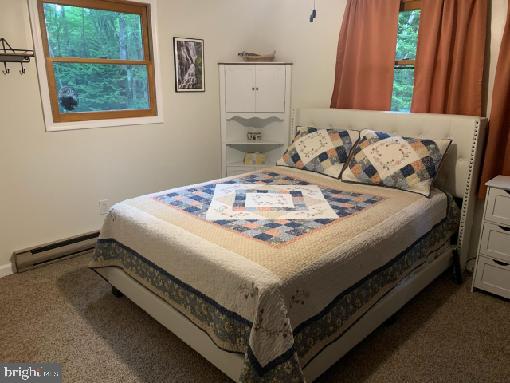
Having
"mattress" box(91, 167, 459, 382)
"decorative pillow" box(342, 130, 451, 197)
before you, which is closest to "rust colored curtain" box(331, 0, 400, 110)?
"decorative pillow" box(342, 130, 451, 197)

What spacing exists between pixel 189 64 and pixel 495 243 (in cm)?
283

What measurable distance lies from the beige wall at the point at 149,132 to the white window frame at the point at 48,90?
0.13 ft

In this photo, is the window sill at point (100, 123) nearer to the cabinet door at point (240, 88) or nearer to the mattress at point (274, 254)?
the cabinet door at point (240, 88)

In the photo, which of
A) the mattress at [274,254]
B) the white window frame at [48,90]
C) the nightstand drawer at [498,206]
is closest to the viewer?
the mattress at [274,254]

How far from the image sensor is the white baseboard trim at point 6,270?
8.93 feet

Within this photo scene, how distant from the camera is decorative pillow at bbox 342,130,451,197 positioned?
2510 mm

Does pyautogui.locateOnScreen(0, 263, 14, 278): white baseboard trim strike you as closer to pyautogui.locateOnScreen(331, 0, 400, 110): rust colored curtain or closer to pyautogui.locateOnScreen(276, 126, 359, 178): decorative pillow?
pyautogui.locateOnScreen(276, 126, 359, 178): decorative pillow

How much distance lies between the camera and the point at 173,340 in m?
2.09

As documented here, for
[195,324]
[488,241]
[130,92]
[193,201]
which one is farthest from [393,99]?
[195,324]

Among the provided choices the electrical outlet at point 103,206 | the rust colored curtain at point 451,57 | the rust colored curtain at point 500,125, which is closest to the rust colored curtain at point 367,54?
the rust colored curtain at point 451,57

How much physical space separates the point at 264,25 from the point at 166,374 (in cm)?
332

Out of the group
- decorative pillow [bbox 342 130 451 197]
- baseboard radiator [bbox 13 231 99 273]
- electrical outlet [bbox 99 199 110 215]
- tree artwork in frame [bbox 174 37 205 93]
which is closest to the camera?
decorative pillow [bbox 342 130 451 197]

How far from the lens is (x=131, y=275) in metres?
2.19

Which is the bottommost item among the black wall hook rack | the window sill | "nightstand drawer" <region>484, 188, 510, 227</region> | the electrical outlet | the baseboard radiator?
the baseboard radiator
